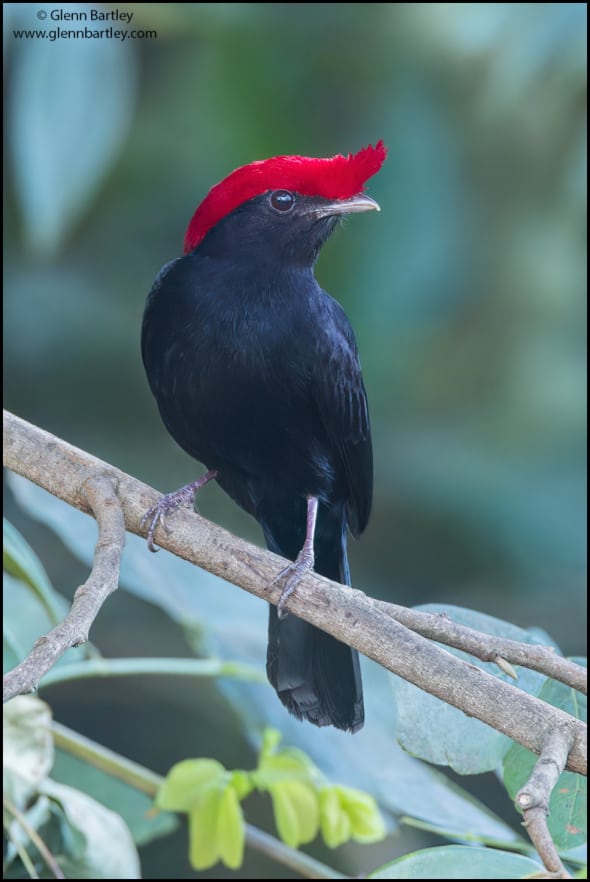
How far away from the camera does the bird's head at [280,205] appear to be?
1.90 metres

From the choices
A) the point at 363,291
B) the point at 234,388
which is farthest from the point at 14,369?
the point at 234,388

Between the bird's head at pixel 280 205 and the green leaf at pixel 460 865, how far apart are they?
105 cm

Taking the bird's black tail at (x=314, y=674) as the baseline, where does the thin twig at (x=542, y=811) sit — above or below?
below

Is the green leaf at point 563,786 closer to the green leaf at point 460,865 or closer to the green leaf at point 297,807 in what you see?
the green leaf at point 460,865

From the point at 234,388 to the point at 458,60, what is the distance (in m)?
1.88

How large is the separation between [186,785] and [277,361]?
0.67 m

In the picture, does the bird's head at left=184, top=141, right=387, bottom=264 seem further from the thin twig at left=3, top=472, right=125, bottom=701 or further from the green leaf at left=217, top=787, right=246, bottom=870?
the green leaf at left=217, top=787, right=246, bottom=870

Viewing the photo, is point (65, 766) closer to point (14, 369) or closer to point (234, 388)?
point (234, 388)

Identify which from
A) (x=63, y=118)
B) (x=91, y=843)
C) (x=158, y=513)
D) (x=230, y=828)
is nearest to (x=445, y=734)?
(x=230, y=828)

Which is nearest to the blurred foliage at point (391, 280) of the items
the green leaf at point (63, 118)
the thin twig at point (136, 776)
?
the green leaf at point (63, 118)

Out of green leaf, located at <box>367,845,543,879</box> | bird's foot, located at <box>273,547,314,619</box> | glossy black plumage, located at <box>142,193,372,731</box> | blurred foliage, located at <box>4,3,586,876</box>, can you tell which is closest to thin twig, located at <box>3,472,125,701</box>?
bird's foot, located at <box>273,547,314,619</box>

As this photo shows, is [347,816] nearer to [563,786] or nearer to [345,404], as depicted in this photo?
[563,786]

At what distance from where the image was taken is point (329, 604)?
4.76 feet

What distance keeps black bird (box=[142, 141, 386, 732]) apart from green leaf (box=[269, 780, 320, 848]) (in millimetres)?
138
